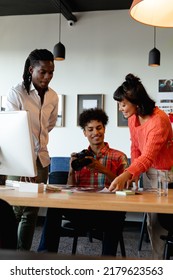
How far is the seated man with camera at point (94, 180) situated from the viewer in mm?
1846

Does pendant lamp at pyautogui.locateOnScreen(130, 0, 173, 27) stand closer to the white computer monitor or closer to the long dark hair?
the long dark hair

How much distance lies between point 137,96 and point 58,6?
348cm

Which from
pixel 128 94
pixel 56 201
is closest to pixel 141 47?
pixel 128 94

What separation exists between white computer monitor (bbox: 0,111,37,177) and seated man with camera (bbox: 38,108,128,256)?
1.37 feet

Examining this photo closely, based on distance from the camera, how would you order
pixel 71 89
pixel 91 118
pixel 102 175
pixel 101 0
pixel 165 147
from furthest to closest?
1. pixel 71 89
2. pixel 101 0
3. pixel 91 118
4. pixel 102 175
5. pixel 165 147

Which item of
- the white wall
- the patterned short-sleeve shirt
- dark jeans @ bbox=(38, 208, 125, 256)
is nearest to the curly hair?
the patterned short-sleeve shirt

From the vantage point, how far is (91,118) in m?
2.39

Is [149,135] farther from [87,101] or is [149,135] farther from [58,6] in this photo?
[58,6]

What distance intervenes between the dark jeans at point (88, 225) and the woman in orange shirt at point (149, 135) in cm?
19

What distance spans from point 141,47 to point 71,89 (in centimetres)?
120

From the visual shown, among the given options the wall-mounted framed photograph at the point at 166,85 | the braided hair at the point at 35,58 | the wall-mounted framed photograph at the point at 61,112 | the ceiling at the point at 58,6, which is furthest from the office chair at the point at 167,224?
the ceiling at the point at 58,6

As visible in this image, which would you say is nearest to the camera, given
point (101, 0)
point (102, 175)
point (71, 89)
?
point (102, 175)

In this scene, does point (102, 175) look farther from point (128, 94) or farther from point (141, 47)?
point (141, 47)

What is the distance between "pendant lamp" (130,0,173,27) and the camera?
1.75 metres
